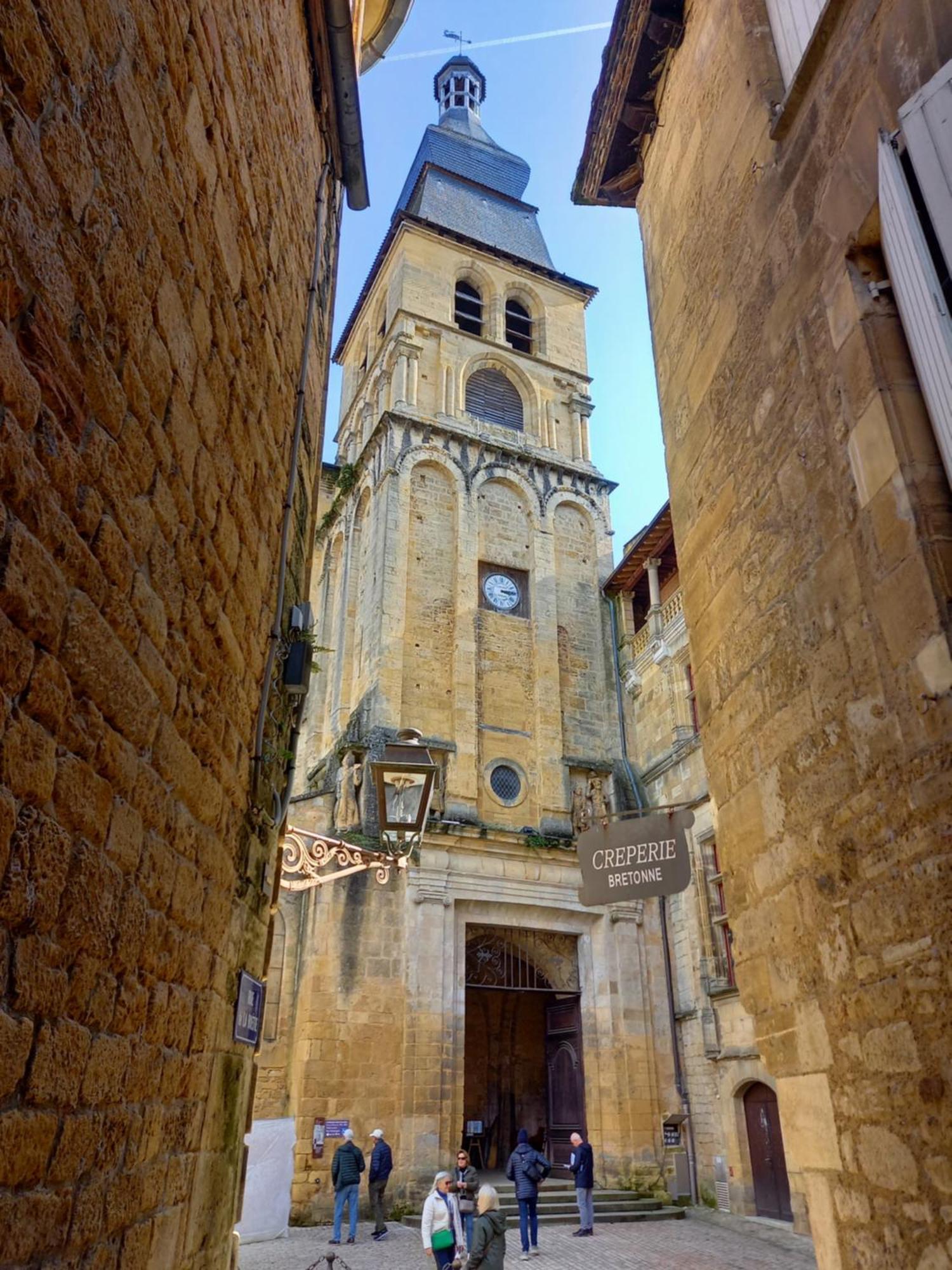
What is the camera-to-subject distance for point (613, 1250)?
9.95 metres

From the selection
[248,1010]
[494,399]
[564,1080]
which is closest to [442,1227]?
[248,1010]

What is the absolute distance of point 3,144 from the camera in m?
1.62

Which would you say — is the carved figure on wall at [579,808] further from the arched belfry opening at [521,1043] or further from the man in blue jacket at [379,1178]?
the man in blue jacket at [379,1178]

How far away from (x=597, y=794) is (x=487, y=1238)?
11.3 meters

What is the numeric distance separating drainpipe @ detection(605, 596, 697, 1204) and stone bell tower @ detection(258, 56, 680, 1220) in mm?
318

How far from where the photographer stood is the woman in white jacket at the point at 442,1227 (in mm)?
6730

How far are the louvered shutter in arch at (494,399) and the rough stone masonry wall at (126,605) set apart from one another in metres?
16.5

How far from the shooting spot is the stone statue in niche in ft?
47.6

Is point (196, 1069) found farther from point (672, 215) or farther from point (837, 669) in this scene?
point (672, 215)

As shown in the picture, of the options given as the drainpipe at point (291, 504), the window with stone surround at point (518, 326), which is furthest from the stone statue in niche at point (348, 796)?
the window with stone surround at point (518, 326)

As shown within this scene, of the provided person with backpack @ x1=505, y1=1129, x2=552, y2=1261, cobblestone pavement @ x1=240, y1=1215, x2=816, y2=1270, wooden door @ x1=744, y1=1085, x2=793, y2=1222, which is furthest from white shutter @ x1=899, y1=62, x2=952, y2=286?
wooden door @ x1=744, y1=1085, x2=793, y2=1222

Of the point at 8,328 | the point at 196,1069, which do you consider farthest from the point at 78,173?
the point at 196,1069

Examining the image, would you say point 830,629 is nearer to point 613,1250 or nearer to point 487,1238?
point 487,1238

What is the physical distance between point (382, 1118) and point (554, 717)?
289 inches
